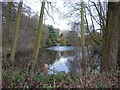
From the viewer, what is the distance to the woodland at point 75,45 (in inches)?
99.2

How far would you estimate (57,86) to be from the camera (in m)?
2.30

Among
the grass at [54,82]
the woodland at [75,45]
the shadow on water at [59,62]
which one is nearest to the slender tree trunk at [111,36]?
the woodland at [75,45]

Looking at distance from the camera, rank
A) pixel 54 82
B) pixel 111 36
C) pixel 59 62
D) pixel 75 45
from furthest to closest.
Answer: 1. pixel 59 62
2. pixel 75 45
3. pixel 111 36
4. pixel 54 82

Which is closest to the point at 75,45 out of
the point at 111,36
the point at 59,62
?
the point at 59,62

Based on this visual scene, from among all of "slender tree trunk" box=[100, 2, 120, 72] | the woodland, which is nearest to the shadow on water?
the woodland

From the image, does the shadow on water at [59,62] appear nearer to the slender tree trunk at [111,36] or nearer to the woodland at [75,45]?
the woodland at [75,45]

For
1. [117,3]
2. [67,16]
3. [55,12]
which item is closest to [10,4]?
[55,12]

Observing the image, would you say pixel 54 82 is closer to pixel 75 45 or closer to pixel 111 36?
pixel 111 36

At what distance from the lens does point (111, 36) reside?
5055mm

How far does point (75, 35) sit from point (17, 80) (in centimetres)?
773

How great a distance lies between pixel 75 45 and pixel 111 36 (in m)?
5.46

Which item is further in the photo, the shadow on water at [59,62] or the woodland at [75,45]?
the shadow on water at [59,62]

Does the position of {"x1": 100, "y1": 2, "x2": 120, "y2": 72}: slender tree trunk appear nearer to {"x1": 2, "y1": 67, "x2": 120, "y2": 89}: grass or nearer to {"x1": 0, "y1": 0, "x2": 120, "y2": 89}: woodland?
{"x1": 0, "y1": 0, "x2": 120, "y2": 89}: woodland

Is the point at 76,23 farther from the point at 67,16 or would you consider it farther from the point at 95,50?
the point at 95,50
